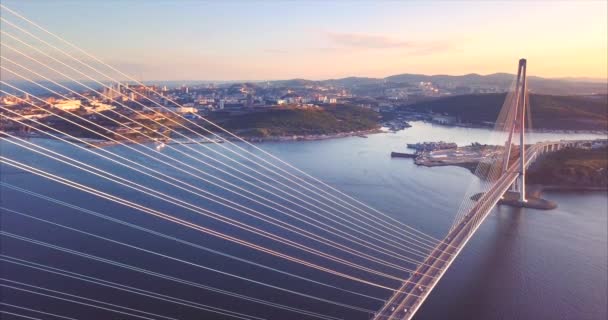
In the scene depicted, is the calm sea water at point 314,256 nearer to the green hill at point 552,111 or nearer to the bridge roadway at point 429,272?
the bridge roadway at point 429,272

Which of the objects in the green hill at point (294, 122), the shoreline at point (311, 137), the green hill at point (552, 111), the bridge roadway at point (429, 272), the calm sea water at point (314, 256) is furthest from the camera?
the green hill at point (552, 111)

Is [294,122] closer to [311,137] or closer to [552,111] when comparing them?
[311,137]

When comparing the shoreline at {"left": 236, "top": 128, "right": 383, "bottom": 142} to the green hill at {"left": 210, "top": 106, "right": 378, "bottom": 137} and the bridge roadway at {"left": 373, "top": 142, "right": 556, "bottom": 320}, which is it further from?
the bridge roadway at {"left": 373, "top": 142, "right": 556, "bottom": 320}

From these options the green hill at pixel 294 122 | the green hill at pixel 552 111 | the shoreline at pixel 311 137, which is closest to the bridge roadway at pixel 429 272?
the shoreline at pixel 311 137

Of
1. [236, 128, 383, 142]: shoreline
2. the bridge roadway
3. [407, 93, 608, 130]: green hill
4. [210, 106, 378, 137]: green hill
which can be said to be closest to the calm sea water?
the bridge roadway

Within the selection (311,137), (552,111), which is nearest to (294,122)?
(311,137)

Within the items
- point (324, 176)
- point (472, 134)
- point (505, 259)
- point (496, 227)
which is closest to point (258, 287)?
point (505, 259)

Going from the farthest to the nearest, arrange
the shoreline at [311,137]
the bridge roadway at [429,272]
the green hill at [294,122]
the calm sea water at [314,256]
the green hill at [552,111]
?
1. the green hill at [552,111]
2. the green hill at [294,122]
3. the shoreline at [311,137]
4. the calm sea water at [314,256]
5. the bridge roadway at [429,272]

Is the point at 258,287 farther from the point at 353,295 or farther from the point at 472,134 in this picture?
the point at 472,134

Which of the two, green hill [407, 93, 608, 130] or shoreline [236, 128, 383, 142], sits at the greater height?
green hill [407, 93, 608, 130]
